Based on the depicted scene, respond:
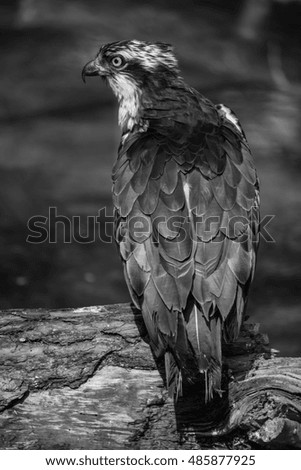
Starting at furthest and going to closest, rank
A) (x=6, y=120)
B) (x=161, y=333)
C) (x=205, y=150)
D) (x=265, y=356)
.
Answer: (x=6, y=120) → (x=205, y=150) → (x=265, y=356) → (x=161, y=333)

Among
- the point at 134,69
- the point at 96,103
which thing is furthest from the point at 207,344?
the point at 96,103

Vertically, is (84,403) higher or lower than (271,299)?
higher

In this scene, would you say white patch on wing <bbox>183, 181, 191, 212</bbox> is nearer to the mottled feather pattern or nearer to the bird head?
the mottled feather pattern

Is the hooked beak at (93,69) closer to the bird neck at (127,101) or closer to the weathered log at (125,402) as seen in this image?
the bird neck at (127,101)

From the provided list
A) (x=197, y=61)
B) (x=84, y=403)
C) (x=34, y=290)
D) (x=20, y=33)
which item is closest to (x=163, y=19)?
(x=197, y=61)

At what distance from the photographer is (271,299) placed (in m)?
8.46

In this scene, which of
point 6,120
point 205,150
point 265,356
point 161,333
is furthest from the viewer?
point 6,120

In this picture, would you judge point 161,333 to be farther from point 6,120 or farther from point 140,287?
point 6,120

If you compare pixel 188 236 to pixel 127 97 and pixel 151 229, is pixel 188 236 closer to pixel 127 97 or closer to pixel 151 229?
pixel 151 229

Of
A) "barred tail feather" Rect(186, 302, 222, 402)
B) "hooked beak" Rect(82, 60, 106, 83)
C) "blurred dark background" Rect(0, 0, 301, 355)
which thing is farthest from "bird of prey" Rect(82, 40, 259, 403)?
"blurred dark background" Rect(0, 0, 301, 355)

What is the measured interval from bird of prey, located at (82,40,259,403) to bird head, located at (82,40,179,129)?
0.75ft

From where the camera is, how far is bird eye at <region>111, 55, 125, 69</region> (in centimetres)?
622

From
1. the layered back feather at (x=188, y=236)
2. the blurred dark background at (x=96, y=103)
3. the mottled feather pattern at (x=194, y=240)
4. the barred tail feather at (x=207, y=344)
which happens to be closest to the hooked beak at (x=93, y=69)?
the layered back feather at (x=188, y=236)
